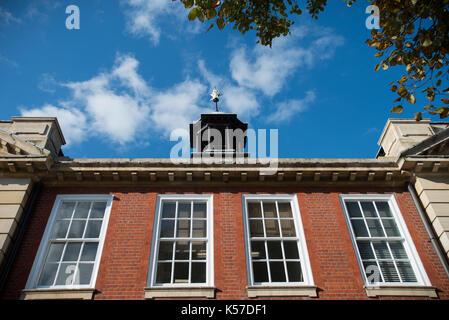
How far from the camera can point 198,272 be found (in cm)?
797

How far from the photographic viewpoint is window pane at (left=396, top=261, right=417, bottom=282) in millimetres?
8000

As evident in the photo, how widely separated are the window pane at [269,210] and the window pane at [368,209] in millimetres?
2510

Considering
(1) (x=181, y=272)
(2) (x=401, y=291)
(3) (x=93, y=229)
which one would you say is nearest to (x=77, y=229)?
(3) (x=93, y=229)

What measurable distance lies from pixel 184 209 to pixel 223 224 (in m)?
1.23

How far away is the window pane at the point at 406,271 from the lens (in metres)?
8.00

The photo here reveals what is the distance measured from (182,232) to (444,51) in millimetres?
6971

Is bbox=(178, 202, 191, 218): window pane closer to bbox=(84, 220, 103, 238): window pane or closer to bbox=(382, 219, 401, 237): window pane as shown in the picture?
bbox=(84, 220, 103, 238): window pane

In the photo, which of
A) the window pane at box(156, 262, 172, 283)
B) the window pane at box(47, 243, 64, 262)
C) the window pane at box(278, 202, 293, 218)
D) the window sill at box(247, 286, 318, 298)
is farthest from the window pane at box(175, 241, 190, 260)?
the window pane at box(47, 243, 64, 262)

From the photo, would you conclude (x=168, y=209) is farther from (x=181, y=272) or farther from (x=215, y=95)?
(x=215, y=95)

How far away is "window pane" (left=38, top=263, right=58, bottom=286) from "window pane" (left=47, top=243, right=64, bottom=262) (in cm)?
14

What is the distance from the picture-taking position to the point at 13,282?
7543mm

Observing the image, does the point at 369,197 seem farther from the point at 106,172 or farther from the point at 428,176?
the point at 106,172

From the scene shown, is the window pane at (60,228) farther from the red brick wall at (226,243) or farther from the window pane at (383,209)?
the window pane at (383,209)
